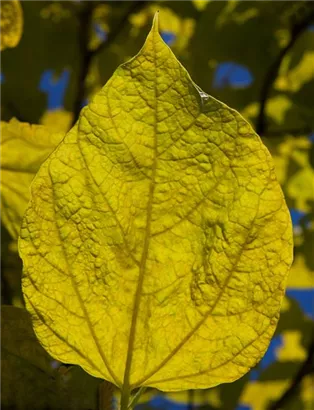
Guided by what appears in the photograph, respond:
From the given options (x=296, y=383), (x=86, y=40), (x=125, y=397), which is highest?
(x=86, y=40)

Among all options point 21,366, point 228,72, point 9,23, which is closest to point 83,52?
point 228,72

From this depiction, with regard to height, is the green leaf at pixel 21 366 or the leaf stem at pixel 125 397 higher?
the green leaf at pixel 21 366

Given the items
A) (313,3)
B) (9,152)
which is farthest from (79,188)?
(313,3)

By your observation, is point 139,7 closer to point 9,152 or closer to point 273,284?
point 9,152

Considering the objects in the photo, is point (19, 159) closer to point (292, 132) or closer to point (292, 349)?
point (292, 132)

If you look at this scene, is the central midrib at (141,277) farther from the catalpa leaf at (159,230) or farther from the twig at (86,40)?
the twig at (86,40)

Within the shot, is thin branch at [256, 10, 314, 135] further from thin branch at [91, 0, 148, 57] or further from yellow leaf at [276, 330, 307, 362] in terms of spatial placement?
yellow leaf at [276, 330, 307, 362]

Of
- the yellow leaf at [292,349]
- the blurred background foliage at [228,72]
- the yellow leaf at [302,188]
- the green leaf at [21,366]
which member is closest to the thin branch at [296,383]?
the blurred background foliage at [228,72]

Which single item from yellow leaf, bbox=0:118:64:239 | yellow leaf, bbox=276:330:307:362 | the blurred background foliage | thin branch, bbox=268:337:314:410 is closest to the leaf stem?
yellow leaf, bbox=0:118:64:239
